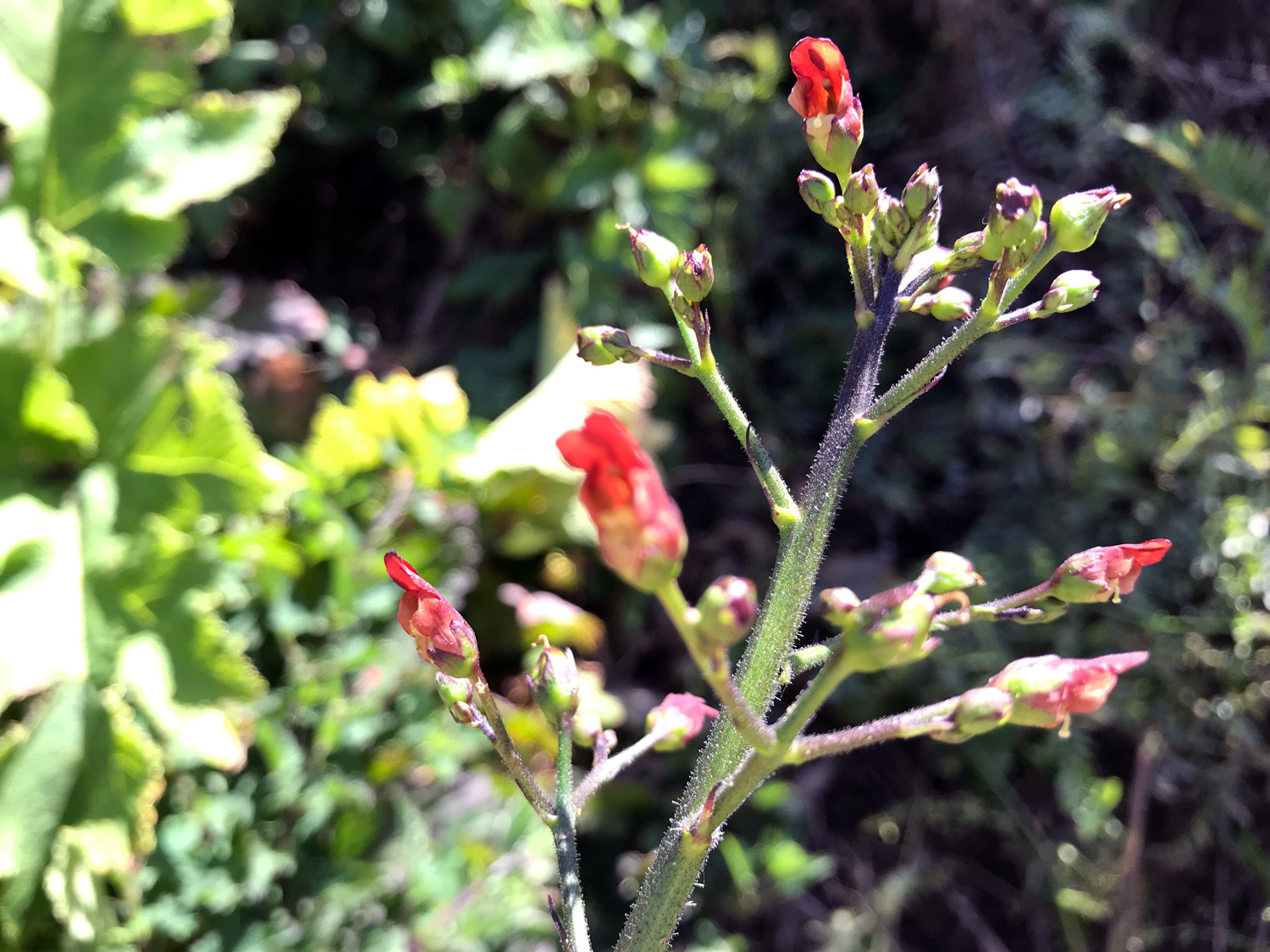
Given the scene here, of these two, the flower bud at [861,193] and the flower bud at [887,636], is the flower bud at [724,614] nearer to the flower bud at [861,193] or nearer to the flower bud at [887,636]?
the flower bud at [887,636]

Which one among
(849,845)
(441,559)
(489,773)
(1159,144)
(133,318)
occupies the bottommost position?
(849,845)

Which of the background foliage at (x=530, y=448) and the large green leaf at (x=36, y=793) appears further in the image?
the background foliage at (x=530, y=448)

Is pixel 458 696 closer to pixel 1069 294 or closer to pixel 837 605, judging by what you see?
pixel 837 605

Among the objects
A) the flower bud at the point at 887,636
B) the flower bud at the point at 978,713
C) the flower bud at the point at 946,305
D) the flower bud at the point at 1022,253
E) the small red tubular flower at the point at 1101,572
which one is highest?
the flower bud at the point at 1022,253

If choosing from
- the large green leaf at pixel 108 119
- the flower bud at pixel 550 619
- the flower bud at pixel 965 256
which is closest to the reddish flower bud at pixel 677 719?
the flower bud at pixel 965 256

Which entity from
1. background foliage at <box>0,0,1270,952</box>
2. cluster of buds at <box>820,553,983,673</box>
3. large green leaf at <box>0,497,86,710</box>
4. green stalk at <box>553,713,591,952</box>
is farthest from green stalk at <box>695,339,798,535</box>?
large green leaf at <box>0,497,86,710</box>

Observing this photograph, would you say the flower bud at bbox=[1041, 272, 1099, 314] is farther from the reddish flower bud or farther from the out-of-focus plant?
the reddish flower bud

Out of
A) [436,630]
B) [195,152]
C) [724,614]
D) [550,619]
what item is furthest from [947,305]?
[195,152]

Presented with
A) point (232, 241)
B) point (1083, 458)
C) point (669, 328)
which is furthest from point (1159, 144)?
point (232, 241)

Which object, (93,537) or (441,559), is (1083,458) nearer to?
(441,559)
